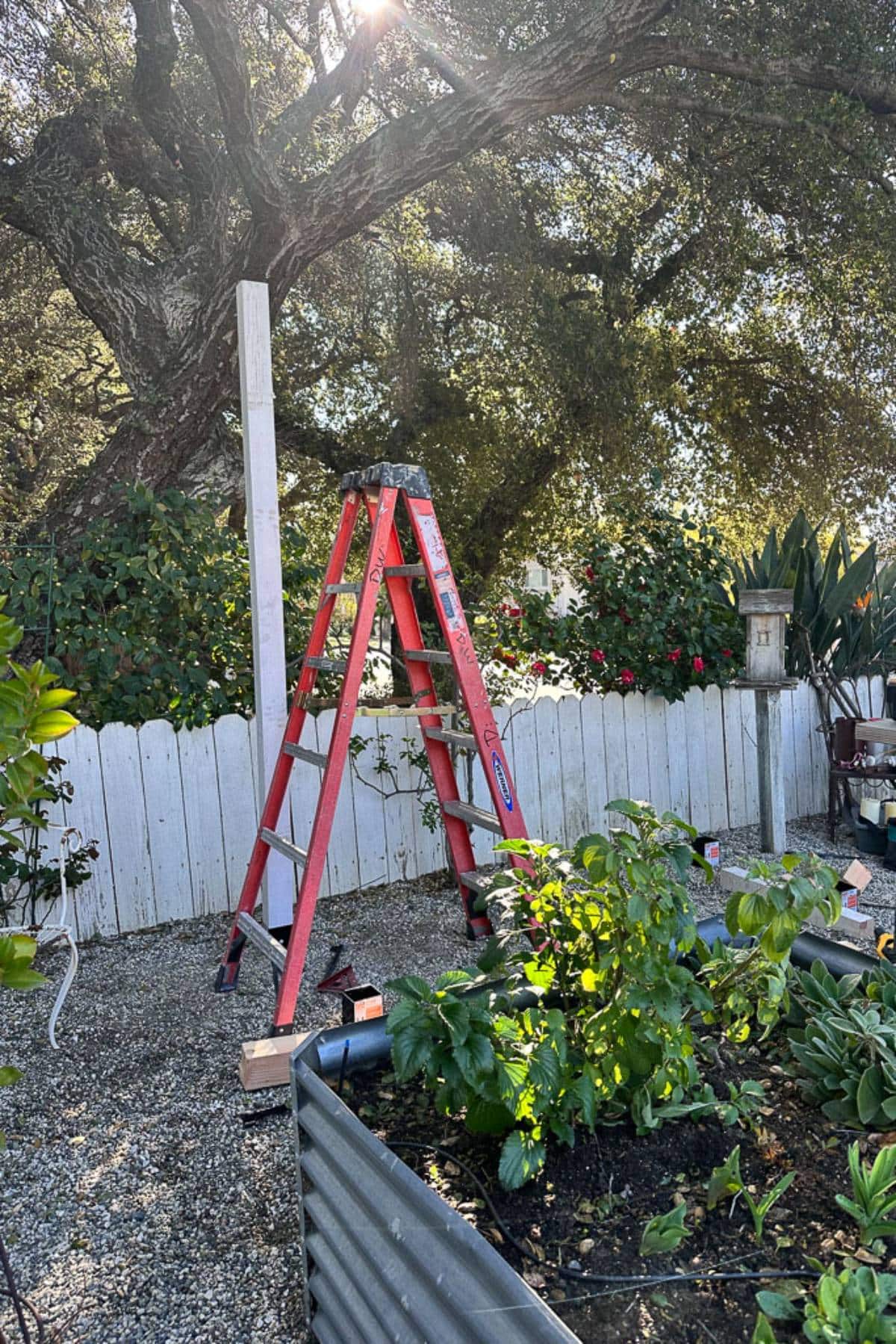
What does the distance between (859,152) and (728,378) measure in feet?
7.89

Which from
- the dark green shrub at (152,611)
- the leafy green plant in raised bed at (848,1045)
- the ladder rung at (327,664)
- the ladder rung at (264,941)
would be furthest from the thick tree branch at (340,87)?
the leafy green plant in raised bed at (848,1045)

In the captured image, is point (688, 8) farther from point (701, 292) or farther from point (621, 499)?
point (621, 499)

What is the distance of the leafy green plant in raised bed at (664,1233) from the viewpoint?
4.34 ft

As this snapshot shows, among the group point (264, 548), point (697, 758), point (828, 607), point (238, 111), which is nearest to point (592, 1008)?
point (264, 548)

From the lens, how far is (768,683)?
15.3 ft

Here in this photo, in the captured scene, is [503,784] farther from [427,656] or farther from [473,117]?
[473,117]

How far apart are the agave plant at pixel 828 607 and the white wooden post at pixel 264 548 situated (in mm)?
3250

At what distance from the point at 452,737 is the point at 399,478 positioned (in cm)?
95

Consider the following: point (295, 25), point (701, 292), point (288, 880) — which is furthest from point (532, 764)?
point (295, 25)

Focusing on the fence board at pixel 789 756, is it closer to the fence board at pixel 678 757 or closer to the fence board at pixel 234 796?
the fence board at pixel 678 757

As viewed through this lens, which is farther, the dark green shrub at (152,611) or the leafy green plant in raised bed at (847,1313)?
the dark green shrub at (152,611)

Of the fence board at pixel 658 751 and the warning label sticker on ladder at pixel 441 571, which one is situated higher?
the warning label sticker on ladder at pixel 441 571

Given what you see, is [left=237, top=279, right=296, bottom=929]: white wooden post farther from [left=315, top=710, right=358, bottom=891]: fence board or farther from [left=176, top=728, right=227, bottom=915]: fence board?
[left=315, top=710, right=358, bottom=891]: fence board

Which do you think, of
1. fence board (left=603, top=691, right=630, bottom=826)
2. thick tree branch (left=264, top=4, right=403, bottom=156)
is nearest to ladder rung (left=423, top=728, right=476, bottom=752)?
fence board (left=603, top=691, right=630, bottom=826)
